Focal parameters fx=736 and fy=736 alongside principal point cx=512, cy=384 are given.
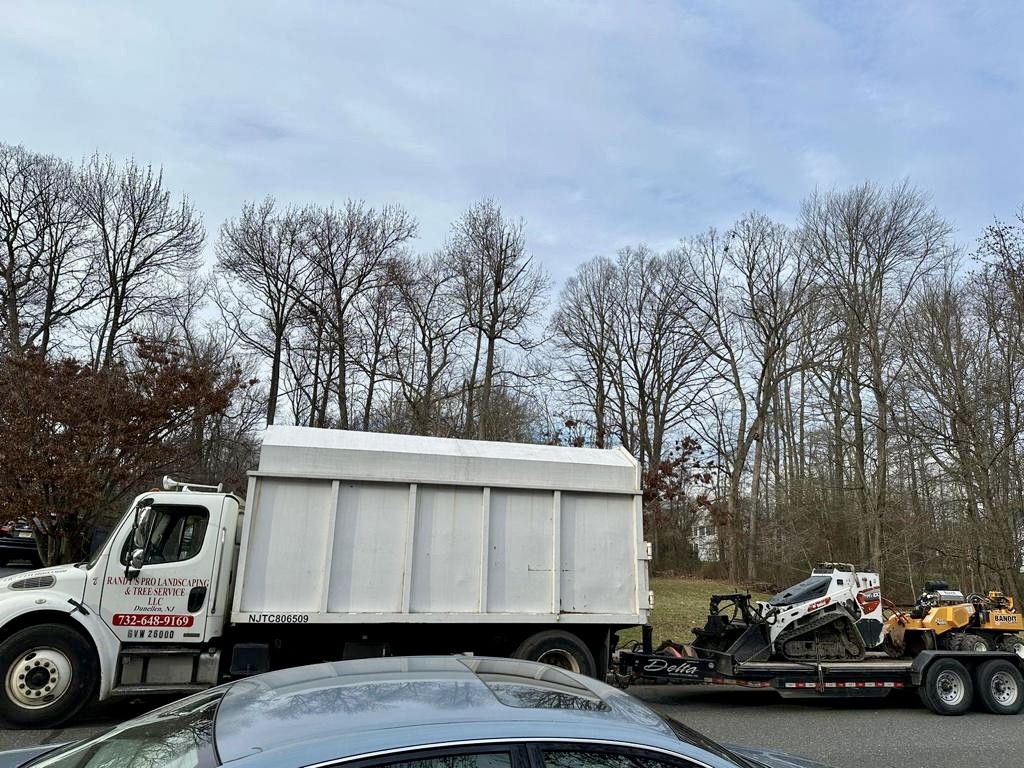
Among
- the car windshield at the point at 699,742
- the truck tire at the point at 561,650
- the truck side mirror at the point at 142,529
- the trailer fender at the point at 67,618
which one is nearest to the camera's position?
the car windshield at the point at 699,742

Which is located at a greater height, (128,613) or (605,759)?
(128,613)

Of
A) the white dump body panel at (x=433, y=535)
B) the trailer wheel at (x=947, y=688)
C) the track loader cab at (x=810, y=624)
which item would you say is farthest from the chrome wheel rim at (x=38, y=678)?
the trailer wheel at (x=947, y=688)

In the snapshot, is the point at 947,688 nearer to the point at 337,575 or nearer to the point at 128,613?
the point at 337,575

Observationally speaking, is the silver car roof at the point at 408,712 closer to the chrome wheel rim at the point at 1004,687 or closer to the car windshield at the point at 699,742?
the car windshield at the point at 699,742

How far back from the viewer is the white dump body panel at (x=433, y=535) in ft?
27.3

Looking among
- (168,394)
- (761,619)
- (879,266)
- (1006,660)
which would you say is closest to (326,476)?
(761,619)

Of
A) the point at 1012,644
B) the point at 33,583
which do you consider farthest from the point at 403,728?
the point at 1012,644

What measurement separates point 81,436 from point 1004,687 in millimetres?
16444

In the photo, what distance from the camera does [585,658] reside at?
885 cm

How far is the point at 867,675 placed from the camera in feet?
30.8

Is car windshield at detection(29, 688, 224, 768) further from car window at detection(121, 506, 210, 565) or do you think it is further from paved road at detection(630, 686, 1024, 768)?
paved road at detection(630, 686, 1024, 768)

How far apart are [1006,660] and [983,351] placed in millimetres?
15811

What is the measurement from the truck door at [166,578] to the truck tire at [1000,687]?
9.74 m

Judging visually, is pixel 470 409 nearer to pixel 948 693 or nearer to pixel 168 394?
pixel 168 394
